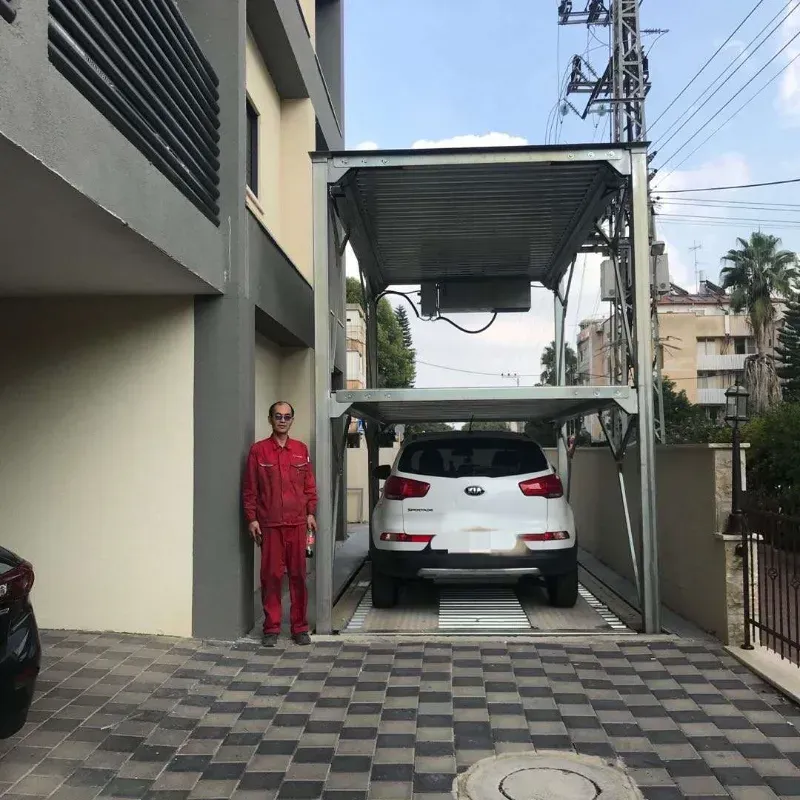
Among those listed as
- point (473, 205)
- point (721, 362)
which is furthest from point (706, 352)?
point (473, 205)

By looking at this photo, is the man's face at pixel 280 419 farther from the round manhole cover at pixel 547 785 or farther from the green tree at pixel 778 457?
the green tree at pixel 778 457

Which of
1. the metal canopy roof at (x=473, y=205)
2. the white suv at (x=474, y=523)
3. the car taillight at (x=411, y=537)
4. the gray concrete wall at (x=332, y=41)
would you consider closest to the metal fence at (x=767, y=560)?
the white suv at (x=474, y=523)

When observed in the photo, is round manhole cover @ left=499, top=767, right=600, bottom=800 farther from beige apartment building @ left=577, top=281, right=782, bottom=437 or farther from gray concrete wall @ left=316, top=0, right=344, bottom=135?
beige apartment building @ left=577, top=281, right=782, bottom=437

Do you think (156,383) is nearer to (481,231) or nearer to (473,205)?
(473,205)

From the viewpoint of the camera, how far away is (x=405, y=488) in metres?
6.63

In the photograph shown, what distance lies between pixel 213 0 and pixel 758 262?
40571 mm

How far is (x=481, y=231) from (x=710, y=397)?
5265 cm

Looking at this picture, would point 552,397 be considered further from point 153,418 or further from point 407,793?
point 407,793

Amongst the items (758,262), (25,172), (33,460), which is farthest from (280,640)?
(758,262)

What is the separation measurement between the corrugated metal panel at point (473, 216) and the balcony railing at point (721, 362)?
49.6m

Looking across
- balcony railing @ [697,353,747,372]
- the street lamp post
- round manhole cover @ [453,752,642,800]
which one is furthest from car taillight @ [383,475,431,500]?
balcony railing @ [697,353,747,372]

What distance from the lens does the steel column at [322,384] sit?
632cm

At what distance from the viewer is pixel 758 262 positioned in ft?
135

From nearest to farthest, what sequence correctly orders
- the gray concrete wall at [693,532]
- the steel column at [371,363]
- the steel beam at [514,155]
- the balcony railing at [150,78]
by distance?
the balcony railing at [150,78], the gray concrete wall at [693,532], the steel beam at [514,155], the steel column at [371,363]
